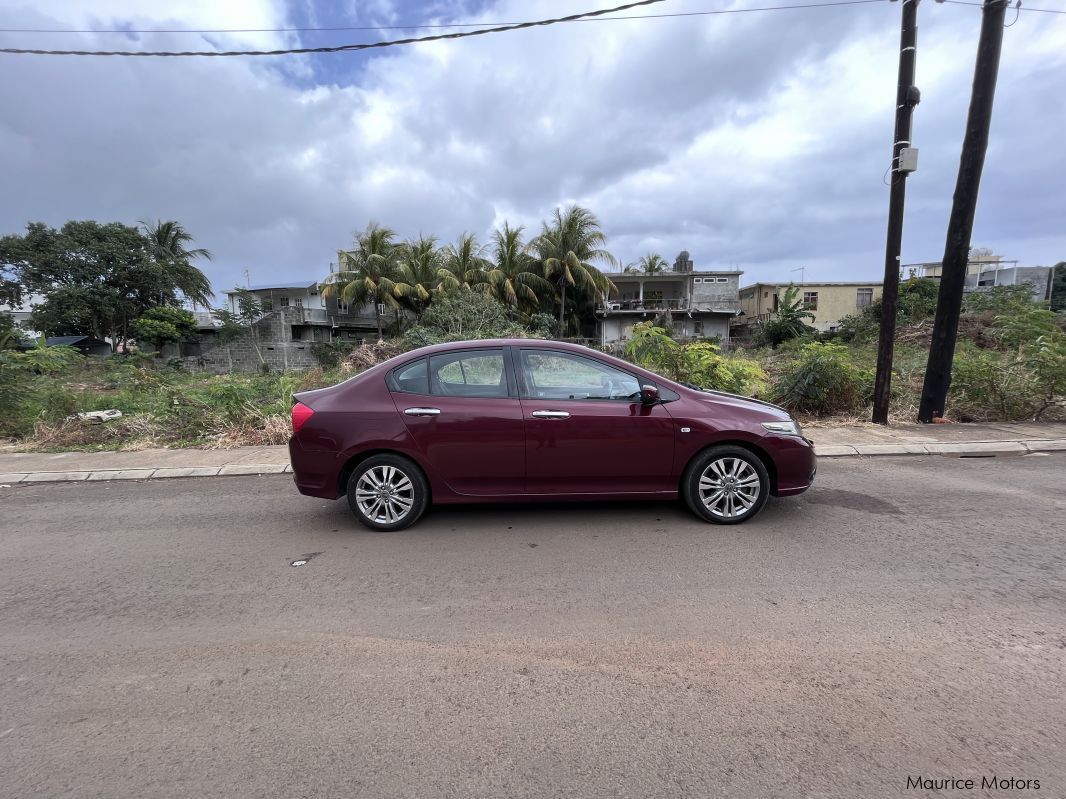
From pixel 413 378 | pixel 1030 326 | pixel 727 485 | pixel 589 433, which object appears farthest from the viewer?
pixel 1030 326

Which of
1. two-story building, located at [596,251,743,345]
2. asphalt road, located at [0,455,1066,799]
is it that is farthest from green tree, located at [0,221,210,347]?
asphalt road, located at [0,455,1066,799]

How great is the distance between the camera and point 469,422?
4254 millimetres

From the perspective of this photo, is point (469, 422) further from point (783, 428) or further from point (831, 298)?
point (831, 298)

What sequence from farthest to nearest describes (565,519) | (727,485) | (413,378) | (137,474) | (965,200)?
(965,200), (137,474), (565,519), (413,378), (727,485)

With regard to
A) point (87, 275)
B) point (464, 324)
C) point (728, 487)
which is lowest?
point (728, 487)

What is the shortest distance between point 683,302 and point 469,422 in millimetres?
39123

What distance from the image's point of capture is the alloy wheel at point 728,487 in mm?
4348

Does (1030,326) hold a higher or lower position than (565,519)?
higher

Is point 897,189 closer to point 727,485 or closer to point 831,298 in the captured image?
point 727,485

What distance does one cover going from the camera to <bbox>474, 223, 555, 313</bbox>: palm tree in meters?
33.9

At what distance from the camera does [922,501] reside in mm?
5008

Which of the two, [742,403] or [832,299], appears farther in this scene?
[832,299]

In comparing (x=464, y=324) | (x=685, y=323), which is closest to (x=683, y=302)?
(x=685, y=323)

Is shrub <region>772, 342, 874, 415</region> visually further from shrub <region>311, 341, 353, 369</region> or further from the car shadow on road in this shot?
shrub <region>311, 341, 353, 369</region>
